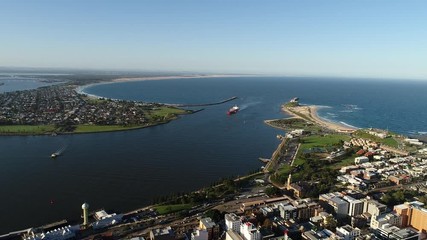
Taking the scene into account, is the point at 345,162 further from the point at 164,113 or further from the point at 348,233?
the point at 164,113

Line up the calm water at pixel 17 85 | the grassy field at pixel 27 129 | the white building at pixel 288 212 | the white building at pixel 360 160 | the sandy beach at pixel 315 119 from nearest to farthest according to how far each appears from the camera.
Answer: the white building at pixel 288 212
the white building at pixel 360 160
the grassy field at pixel 27 129
the sandy beach at pixel 315 119
the calm water at pixel 17 85

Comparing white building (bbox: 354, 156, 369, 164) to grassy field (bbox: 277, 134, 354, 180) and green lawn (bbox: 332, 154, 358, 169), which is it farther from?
grassy field (bbox: 277, 134, 354, 180)

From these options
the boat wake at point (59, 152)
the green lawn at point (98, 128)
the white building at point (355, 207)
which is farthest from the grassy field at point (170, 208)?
the green lawn at point (98, 128)

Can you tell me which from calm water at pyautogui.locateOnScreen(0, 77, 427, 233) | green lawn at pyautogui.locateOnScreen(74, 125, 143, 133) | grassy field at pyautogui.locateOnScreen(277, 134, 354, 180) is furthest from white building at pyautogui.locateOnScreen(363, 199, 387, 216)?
green lawn at pyautogui.locateOnScreen(74, 125, 143, 133)

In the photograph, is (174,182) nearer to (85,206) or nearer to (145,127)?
(85,206)

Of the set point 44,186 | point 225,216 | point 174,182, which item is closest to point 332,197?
point 225,216

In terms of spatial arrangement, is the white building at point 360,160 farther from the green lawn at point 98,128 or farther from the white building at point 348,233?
the green lawn at point 98,128
